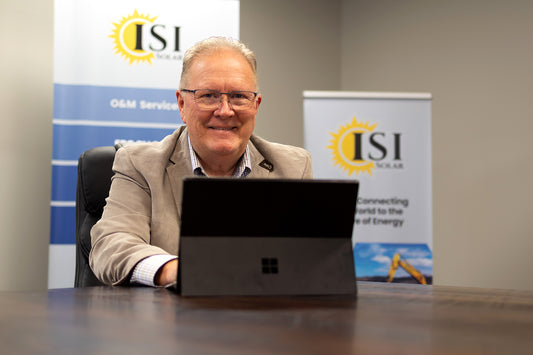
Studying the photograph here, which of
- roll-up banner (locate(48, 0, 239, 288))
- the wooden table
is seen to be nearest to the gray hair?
the wooden table

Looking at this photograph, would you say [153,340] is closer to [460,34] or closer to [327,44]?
[460,34]

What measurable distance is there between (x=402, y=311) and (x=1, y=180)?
356 centimetres

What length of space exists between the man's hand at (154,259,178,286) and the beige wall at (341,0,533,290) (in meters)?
3.63

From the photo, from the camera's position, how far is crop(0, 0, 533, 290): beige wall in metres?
3.97

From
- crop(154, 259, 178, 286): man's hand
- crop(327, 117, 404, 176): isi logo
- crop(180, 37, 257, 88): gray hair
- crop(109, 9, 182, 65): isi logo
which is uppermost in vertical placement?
crop(109, 9, 182, 65): isi logo

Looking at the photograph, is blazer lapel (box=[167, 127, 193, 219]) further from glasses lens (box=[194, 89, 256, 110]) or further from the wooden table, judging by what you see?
the wooden table

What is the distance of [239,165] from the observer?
1993 mm

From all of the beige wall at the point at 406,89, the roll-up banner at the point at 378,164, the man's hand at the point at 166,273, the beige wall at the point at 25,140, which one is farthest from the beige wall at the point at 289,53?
the man's hand at the point at 166,273

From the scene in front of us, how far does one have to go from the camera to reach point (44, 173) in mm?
4047

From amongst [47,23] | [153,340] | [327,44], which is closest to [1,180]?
[47,23]

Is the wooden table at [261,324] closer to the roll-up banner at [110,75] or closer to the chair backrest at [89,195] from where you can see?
the chair backrest at [89,195]

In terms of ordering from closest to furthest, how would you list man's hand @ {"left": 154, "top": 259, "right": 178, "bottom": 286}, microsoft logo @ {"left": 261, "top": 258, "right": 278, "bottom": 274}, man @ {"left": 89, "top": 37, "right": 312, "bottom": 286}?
microsoft logo @ {"left": 261, "top": 258, "right": 278, "bottom": 274} < man's hand @ {"left": 154, "top": 259, "right": 178, "bottom": 286} < man @ {"left": 89, "top": 37, "right": 312, "bottom": 286}

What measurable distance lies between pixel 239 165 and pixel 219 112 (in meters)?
0.23

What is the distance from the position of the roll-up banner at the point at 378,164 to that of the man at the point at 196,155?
1.98m
